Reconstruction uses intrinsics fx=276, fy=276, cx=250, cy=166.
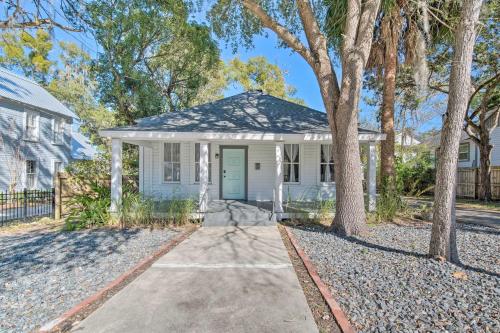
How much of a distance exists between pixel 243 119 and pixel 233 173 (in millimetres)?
2366

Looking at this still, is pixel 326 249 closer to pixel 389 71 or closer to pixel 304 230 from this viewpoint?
A: pixel 304 230

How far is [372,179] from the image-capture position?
8.77m

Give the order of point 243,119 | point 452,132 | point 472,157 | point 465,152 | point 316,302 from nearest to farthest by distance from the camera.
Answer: point 316,302 → point 452,132 → point 243,119 → point 472,157 → point 465,152

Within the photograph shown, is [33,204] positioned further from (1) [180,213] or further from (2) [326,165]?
(2) [326,165]

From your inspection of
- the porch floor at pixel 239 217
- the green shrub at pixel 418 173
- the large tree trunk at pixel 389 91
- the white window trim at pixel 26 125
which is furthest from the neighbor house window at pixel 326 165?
the white window trim at pixel 26 125

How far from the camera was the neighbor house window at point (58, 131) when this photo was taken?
57.7ft

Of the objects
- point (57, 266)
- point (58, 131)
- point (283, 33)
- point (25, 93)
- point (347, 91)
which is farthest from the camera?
point (58, 131)

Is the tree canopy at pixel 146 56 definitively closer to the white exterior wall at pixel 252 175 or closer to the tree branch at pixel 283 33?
the white exterior wall at pixel 252 175

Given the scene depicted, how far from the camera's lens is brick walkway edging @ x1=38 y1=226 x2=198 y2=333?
9.77 feet

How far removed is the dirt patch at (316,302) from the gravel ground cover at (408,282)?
0.72ft

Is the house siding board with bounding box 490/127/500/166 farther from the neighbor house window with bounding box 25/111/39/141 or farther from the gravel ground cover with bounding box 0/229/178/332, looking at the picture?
the neighbor house window with bounding box 25/111/39/141

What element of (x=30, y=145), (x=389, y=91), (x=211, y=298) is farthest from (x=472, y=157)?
(x=30, y=145)

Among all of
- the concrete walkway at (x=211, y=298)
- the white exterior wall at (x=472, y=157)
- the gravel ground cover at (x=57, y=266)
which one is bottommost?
the gravel ground cover at (x=57, y=266)

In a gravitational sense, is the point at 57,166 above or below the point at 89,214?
above
